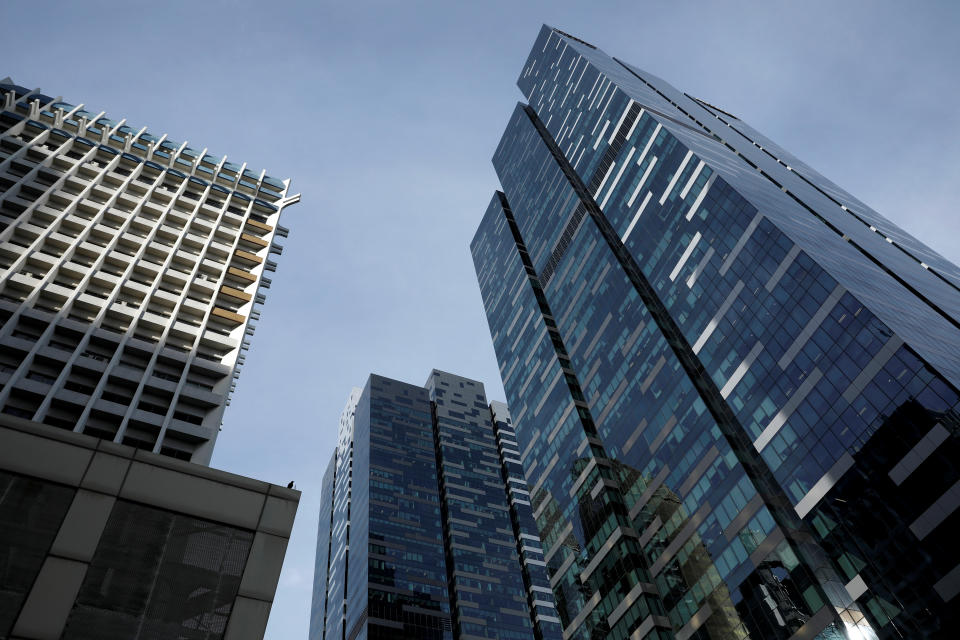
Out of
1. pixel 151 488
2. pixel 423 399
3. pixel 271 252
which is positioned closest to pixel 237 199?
Result: pixel 271 252

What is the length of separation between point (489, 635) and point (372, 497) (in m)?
38.8

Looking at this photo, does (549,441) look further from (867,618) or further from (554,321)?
(867,618)

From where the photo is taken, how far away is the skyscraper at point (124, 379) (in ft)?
67.1

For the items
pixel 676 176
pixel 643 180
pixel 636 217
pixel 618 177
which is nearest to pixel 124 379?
pixel 676 176

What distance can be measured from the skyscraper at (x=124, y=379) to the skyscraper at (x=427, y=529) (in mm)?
92722

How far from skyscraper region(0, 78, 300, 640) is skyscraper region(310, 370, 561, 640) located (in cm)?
9272

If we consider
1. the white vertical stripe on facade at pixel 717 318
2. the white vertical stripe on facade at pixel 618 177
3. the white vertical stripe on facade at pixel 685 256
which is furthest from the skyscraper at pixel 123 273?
the white vertical stripe on facade at pixel 618 177

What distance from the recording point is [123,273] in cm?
4900

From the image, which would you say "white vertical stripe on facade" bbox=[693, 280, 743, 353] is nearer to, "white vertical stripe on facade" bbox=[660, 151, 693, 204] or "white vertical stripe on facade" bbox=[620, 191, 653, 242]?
"white vertical stripe on facade" bbox=[660, 151, 693, 204]

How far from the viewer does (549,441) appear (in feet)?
329

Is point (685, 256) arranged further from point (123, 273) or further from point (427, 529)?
point (427, 529)

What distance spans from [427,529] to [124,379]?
115 meters

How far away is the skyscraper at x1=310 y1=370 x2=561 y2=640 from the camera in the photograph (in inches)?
5148

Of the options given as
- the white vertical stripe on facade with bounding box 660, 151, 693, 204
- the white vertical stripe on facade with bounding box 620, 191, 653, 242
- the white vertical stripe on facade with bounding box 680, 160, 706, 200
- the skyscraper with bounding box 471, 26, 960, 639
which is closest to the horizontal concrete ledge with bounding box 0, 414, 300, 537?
the skyscraper with bounding box 471, 26, 960, 639
